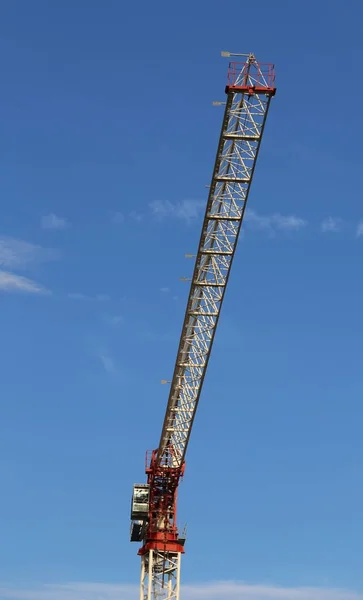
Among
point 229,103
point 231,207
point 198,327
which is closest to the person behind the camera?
point 229,103

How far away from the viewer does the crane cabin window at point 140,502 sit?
11094 centimetres

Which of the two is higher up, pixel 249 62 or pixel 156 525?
pixel 249 62

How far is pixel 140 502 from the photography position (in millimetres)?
111625

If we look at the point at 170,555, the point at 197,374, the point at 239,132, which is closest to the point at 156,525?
the point at 170,555

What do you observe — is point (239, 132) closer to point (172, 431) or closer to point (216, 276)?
point (216, 276)

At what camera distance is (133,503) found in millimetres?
111438

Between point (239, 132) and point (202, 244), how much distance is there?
12.5 m

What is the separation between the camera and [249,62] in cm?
8856

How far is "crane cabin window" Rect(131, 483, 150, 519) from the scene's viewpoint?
111m

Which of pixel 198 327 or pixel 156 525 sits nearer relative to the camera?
pixel 198 327

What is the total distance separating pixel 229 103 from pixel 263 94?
322cm

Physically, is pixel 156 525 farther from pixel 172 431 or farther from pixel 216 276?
pixel 216 276

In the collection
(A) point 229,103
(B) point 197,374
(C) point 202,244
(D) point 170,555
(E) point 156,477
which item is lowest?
(D) point 170,555

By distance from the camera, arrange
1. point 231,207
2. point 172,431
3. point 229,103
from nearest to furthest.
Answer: point 229,103 → point 231,207 → point 172,431
